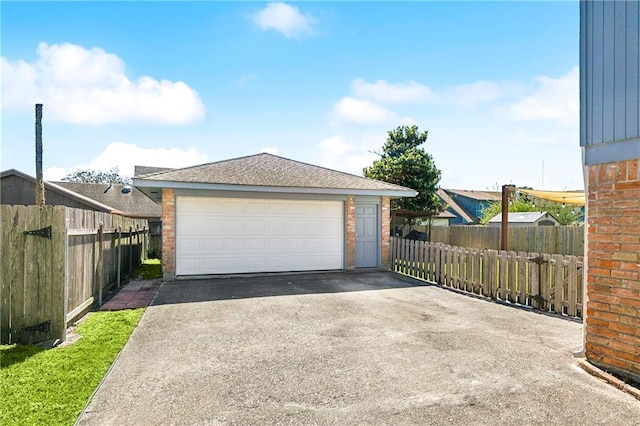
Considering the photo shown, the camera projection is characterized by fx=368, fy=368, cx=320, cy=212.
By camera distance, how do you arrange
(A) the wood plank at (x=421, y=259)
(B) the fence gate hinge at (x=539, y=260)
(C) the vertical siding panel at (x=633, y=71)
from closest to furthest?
(C) the vertical siding panel at (x=633, y=71) < (B) the fence gate hinge at (x=539, y=260) < (A) the wood plank at (x=421, y=259)

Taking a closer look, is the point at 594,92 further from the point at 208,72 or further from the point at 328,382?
the point at 208,72

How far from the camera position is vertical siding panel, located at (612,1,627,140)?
3775 millimetres

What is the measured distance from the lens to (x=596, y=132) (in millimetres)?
4109

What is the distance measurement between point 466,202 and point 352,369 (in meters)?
38.8

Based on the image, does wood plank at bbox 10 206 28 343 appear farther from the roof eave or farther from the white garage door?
the white garage door

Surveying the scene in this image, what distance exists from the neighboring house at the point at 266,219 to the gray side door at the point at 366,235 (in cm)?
3

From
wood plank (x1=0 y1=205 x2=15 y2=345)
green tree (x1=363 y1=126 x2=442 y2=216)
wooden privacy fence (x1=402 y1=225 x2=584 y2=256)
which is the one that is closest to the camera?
wood plank (x1=0 y1=205 x2=15 y2=345)

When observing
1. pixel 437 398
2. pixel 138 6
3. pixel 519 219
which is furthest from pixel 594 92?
pixel 519 219

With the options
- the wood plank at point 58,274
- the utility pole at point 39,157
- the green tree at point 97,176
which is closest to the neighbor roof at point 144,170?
the utility pole at point 39,157

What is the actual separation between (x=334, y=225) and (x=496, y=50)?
6841 mm

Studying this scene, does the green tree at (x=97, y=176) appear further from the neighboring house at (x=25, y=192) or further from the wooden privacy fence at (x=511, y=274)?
the wooden privacy fence at (x=511, y=274)

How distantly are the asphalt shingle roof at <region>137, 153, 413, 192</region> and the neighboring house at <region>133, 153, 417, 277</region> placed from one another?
3 centimetres

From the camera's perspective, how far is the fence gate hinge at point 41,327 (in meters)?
4.68

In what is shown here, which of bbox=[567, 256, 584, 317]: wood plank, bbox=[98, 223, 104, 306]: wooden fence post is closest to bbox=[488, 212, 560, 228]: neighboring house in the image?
bbox=[567, 256, 584, 317]: wood plank
